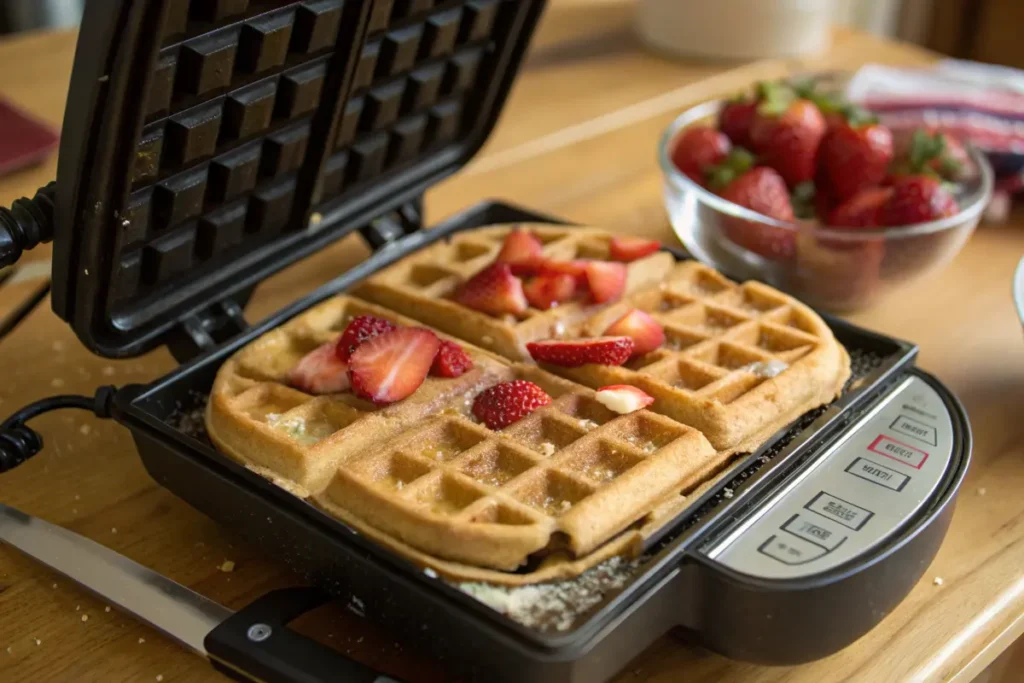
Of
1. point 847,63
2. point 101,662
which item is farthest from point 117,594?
point 847,63

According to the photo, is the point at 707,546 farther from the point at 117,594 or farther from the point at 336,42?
the point at 336,42

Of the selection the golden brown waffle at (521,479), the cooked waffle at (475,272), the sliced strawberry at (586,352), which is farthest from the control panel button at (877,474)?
the cooked waffle at (475,272)

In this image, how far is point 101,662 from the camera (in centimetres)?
104

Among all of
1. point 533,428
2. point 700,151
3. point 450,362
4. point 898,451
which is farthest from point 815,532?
point 700,151

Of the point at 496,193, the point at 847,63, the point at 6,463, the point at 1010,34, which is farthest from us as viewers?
the point at 1010,34

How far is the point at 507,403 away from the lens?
1143 mm

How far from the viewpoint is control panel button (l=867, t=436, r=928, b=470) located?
3.56ft

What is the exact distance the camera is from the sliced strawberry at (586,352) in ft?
4.00

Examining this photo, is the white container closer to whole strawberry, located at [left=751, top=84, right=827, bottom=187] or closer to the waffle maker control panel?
whole strawberry, located at [left=751, top=84, right=827, bottom=187]

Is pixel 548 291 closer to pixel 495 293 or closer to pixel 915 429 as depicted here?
pixel 495 293

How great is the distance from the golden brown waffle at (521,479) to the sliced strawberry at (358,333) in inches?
5.0

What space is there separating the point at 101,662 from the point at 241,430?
252 millimetres

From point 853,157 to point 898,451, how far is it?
2.27 ft

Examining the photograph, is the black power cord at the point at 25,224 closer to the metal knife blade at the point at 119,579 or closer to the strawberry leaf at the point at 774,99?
the metal knife blade at the point at 119,579
